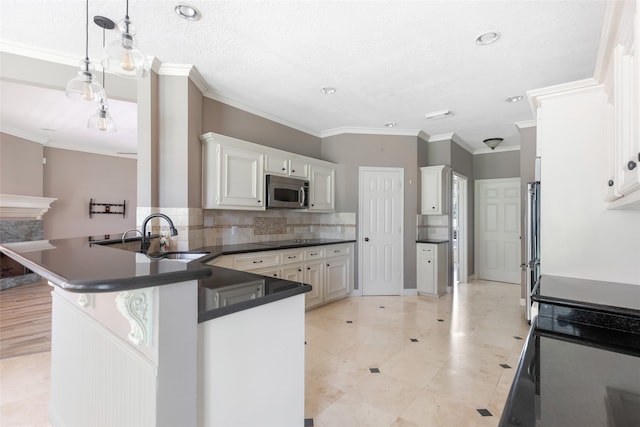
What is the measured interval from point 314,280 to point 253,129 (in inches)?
86.1

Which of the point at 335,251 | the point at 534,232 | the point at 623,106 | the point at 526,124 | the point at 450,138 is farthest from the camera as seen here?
the point at 450,138

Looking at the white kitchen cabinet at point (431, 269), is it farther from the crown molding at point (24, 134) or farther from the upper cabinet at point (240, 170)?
the crown molding at point (24, 134)

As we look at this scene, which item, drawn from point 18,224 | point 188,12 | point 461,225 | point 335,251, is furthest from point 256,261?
point 18,224

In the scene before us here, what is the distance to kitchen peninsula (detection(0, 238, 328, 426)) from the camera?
0.91 meters

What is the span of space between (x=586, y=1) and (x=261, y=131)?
3386mm

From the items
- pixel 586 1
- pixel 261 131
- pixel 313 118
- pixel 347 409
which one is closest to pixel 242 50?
pixel 261 131

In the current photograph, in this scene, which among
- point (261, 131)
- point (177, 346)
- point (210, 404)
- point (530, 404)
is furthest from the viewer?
point (261, 131)

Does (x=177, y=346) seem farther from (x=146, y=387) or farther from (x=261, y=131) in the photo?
(x=261, y=131)

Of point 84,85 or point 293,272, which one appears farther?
point 293,272

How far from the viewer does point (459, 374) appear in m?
2.53

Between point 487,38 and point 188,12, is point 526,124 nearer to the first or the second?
point 487,38

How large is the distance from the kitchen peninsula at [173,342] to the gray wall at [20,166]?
5.59 meters

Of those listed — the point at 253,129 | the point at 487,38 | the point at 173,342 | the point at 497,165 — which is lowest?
the point at 173,342

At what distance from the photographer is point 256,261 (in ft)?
11.4
